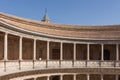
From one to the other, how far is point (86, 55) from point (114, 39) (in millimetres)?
5271

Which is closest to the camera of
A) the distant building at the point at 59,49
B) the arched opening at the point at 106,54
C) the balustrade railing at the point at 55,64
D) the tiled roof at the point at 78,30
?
the balustrade railing at the point at 55,64

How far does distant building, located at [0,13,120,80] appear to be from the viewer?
995 inches

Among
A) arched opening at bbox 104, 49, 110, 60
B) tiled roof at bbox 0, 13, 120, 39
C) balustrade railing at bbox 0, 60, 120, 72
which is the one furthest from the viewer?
arched opening at bbox 104, 49, 110, 60

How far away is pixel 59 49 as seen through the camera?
1329 inches

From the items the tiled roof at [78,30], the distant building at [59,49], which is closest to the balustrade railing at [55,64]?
the distant building at [59,49]

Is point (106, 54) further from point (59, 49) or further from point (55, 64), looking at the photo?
point (55, 64)

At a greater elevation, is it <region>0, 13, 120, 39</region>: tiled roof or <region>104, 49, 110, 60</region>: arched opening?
<region>0, 13, 120, 39</region>: tiled roof

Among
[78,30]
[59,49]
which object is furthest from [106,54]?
[59,49]

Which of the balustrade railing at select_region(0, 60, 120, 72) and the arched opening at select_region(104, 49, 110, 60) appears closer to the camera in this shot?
the balustrade railing at select_region(0, 60, 120, 72)

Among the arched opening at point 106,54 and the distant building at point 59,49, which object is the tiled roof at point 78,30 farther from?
the arched opening at point 106,54

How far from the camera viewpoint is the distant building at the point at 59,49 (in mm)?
25281

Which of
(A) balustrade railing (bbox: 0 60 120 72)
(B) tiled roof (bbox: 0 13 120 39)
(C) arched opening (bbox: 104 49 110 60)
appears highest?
(B) tiled roof (bbox: 0 13 120 39)

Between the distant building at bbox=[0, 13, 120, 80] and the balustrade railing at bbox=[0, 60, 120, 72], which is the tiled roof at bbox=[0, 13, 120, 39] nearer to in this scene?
the distant building at bbox=[0, 13, 120, 80]

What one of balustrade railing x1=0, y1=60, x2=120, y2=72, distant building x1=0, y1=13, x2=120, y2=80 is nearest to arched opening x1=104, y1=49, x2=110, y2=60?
distant building x1=0, y1=13, x2=120, y2=80
